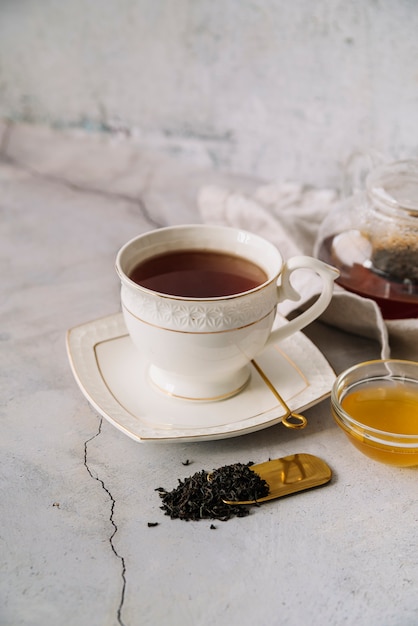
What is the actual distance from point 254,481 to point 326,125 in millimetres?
1071

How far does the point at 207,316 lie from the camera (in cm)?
92

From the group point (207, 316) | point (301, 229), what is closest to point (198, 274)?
point (207, 316)

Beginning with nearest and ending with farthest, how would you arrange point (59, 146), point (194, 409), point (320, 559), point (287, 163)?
point (320, 559) → point (194, 409) → point (287, 163) → point (59, 146)

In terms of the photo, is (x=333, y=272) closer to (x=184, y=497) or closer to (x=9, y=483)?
Answer: (x=184, y=497)

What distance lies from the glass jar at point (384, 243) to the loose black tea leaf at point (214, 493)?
43 cm

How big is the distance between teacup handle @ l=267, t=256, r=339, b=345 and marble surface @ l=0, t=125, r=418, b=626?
0.13m

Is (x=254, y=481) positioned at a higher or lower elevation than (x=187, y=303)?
lower

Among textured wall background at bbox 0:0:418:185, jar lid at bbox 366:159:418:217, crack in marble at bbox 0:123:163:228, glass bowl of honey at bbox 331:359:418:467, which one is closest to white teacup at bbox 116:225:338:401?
glass bowl of honey at bbox 331:359:418:467

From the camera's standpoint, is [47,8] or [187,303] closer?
[187,303]

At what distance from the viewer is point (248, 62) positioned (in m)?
1.74

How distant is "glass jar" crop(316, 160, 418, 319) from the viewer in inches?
45.4

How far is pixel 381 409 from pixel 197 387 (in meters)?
0.26

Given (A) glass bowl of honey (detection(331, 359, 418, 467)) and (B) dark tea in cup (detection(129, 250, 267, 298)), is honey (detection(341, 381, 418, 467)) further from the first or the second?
(B) dark tea in cup (detection(129, 250, 267, 298))

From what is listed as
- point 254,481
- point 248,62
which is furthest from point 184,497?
point 248,62
